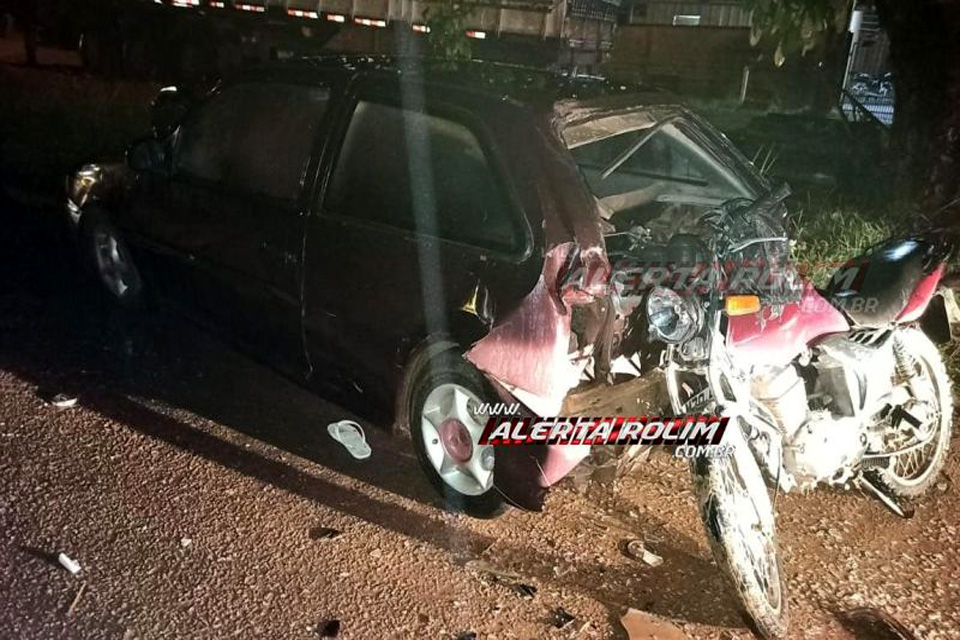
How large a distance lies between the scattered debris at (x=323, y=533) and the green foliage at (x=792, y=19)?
366cm

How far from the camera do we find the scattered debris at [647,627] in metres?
2.78

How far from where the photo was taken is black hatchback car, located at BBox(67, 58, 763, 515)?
2939mm

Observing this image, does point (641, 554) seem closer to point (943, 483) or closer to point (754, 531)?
point (754, 531)

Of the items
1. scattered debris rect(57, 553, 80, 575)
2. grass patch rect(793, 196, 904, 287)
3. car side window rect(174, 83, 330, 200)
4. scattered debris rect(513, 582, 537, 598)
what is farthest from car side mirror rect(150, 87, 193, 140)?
grass patch rect(793, 196, 904, 287)

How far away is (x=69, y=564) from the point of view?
2906 mm

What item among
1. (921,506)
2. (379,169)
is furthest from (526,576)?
(921,506)

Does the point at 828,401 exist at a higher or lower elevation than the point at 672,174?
lower

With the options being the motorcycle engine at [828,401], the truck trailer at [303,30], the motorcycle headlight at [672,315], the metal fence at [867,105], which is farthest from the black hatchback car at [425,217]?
the metal fence at [867,105]

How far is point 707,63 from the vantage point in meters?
14.2

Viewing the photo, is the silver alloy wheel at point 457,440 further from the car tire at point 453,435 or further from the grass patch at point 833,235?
the grass patch at point 833,235

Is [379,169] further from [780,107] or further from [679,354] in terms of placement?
[780,107]

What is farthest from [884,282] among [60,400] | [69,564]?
[60,400]

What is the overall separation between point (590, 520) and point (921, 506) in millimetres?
1537

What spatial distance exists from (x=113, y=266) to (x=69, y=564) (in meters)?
2.66
